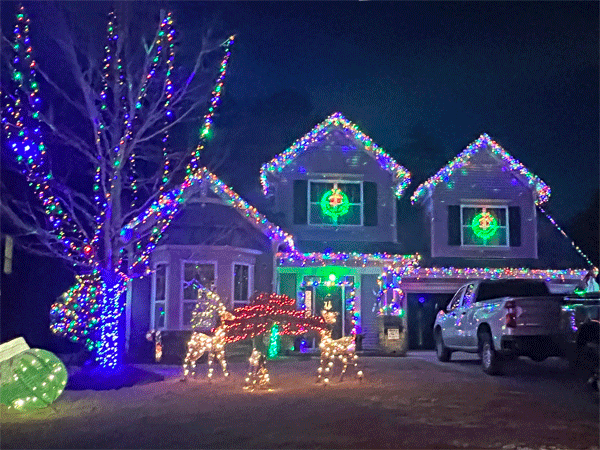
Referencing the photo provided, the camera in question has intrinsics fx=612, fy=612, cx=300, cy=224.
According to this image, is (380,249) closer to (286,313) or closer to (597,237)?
(286,313)

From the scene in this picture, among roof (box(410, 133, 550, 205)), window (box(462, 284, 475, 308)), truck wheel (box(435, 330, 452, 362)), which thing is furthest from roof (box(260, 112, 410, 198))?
window (box(462, 284, 475, 308))

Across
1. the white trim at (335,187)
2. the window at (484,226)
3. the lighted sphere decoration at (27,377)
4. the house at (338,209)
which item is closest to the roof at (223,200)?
the house at (338,209)

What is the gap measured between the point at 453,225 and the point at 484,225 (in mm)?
1058

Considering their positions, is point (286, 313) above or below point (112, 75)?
below

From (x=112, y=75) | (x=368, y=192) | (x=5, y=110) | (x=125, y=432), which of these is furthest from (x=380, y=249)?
(x=125, y=432)

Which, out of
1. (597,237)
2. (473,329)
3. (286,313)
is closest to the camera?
(286,313)

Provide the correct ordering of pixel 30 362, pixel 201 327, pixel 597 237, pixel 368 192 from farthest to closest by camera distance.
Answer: pixel 597 237 → pixel 368 192 → pixel 201 327 → pixel 30 362

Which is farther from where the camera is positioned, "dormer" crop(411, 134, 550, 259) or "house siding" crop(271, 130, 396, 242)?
"dormer" crop(411, 134, 550, 259)

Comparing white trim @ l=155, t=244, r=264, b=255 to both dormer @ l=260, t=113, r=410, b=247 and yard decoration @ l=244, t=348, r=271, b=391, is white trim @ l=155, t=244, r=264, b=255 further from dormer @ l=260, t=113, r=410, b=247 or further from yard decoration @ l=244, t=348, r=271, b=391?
yard decoration @ l=244, t=348, r=271, b=391

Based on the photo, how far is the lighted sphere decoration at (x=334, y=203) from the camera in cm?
1962

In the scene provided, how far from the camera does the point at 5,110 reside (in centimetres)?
1245

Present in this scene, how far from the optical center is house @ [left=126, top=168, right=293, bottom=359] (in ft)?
56.4

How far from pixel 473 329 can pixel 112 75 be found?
9.47 m

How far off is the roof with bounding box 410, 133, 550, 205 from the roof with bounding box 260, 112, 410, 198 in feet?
3.07
